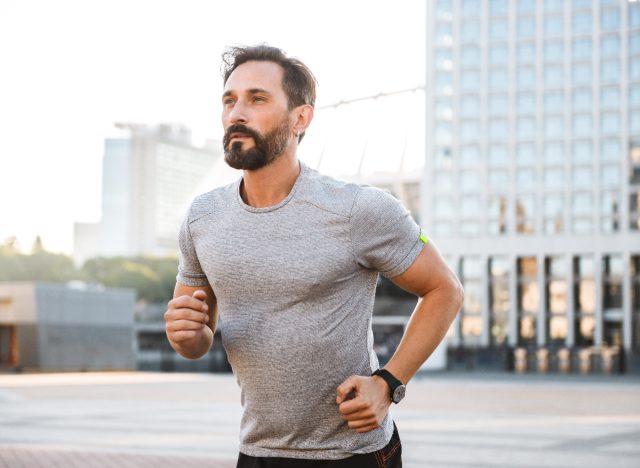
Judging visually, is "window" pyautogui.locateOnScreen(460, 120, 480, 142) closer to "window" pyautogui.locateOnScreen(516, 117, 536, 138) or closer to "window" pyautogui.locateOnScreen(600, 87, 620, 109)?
"window" pyautogui.locateOnScreen(516, 117, 536, 138)

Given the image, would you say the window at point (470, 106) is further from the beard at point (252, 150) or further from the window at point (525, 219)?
the beard at point (252, 150)

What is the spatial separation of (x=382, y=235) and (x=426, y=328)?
0.25 m

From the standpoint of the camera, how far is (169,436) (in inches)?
504

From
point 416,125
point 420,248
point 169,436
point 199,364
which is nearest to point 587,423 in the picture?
point 169,436

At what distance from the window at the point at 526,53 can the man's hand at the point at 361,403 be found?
3035 inches

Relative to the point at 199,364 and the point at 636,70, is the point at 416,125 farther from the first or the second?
the point at 199,364

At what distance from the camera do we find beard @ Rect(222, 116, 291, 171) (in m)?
2.60

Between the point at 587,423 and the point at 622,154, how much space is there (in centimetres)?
6184

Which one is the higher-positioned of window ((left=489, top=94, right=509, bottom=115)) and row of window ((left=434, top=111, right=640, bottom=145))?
window ((left=489, top=94, right=509, bottom=115))

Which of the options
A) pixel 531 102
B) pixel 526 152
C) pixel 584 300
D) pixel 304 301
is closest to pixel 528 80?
pixel 531 102

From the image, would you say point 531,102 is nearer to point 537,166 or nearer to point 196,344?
point 537,166

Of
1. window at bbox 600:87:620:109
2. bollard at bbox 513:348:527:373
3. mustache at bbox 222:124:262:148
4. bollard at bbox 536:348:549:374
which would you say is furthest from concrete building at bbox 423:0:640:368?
mustache at bbox 222:124:262:148

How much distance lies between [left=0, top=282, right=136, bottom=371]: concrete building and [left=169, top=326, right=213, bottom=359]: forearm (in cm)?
3721

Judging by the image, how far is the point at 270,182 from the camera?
105 inches
